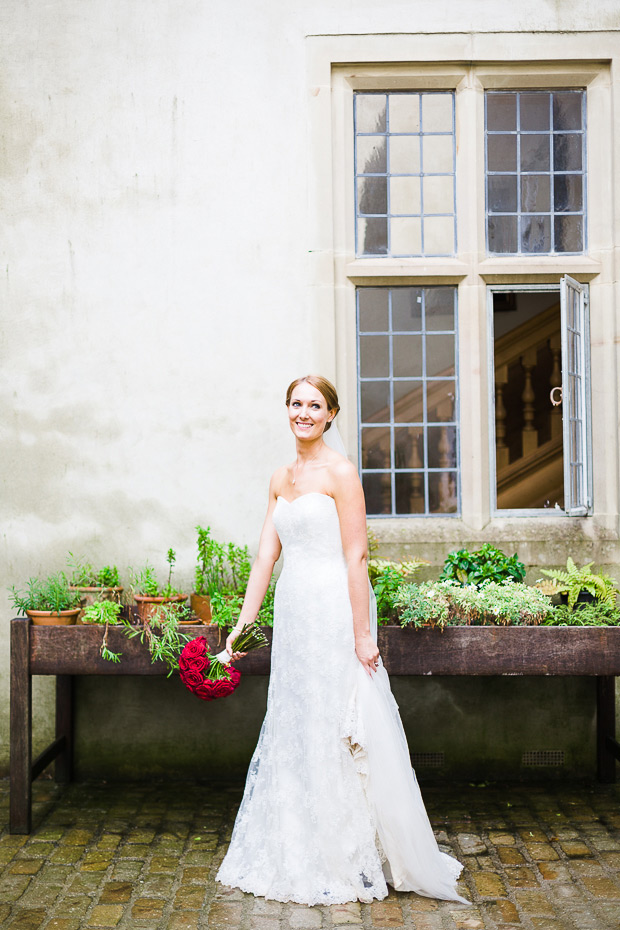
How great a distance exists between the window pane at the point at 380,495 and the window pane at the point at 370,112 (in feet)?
7.17

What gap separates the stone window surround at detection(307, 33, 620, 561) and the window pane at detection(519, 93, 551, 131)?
0.09 metres

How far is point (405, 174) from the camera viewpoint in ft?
17.4

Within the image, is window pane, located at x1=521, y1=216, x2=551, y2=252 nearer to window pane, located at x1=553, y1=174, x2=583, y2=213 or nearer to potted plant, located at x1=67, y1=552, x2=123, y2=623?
window pane, located at x1=553, y1=174, x2=583, y2=213

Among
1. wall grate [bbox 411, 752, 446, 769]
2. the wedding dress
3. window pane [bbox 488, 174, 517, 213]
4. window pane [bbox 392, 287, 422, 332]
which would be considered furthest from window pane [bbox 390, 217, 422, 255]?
wall grate [bbox 411, 752, 446, 769]

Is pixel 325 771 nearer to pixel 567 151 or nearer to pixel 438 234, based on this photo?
pixel 438 234

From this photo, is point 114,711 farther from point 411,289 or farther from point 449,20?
point 449,20

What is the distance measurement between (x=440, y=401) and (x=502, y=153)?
1.61 m

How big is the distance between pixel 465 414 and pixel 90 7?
335 centimetres

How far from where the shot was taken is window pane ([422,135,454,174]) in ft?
17.3

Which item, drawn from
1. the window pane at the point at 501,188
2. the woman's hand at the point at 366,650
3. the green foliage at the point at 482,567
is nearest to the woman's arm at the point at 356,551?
the woman's hand at the point at 366,650

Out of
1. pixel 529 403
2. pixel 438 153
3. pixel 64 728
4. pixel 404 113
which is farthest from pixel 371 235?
pixel 64 728

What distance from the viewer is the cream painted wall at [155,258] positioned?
5051 mm

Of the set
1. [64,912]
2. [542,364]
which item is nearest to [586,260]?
[542,364]

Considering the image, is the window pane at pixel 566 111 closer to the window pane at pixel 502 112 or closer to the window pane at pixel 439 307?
the window pane at pixel 502 112
